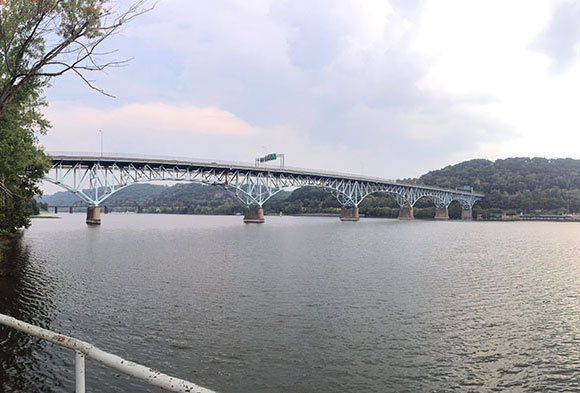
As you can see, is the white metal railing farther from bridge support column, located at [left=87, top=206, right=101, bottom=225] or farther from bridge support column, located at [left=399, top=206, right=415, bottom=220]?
bridge support column, located at [left=399, top=206, right=415, bottom=220]

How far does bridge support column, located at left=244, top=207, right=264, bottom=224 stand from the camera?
127 m

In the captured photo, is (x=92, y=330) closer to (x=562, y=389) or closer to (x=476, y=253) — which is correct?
(x=562, y=389)

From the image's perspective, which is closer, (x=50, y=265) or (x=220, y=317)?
(x=220, y=317)

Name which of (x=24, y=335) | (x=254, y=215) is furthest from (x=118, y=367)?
(x=254, y=215)

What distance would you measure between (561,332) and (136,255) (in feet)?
113

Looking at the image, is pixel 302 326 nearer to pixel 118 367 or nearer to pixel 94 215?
pixel 118 367

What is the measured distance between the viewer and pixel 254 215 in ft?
419

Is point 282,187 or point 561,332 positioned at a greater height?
point 282,187

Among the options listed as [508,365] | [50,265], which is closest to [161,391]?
[508,365]

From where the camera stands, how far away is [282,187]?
124m

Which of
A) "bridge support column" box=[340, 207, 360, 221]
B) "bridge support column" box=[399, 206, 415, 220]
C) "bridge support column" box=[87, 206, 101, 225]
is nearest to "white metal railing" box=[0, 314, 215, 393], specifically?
"bridge support column" box=[87, 206, 101, 225]

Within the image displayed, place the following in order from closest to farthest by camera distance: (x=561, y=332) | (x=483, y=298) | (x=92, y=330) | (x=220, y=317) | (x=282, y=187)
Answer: (x=92, y=330)
(x=561, y=332)
(x=220, y=317)
(x=483, y=298)
(x=282, y=187)

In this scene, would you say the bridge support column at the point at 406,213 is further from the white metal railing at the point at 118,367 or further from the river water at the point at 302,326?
the white metal railing at the point at 118,367

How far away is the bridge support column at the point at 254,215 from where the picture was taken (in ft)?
416
